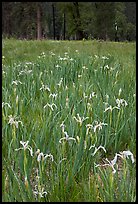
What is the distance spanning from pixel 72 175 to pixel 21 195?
28cm

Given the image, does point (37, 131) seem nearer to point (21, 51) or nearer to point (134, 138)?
point (134, 138)

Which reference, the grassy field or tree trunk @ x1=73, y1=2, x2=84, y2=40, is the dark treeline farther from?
the grassy field

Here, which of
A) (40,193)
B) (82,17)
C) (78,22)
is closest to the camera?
(40,193)

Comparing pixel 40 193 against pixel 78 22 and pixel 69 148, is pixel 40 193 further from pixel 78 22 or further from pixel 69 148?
pixel 78 22

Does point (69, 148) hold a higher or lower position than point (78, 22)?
lower

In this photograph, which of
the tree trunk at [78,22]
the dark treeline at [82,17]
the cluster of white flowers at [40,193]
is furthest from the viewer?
the tree trunk at [78,22]

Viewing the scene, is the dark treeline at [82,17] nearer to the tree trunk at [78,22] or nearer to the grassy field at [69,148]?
the tree trunk at [78,22]

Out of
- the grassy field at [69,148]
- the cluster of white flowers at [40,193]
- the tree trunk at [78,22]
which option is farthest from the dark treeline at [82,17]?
the cluster of white flowers at [40,193]

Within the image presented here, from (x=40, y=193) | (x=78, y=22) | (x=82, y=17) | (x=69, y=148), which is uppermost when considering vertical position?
(x=82, y=17)

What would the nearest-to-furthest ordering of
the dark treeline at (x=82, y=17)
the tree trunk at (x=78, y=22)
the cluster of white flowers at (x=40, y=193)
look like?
the cluster of white flowers at (x=40, y=193) → the dark treeline at (x=82, y=17) → the tree trunk at (x=78, y=22)

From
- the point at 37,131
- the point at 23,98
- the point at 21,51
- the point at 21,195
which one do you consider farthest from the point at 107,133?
the point at 21,51

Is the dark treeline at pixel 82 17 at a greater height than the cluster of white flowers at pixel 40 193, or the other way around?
the dark treeline at pixel 82 17

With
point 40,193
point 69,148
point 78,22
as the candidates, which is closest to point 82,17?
point 78,22

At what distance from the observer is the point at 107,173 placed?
1.69m
